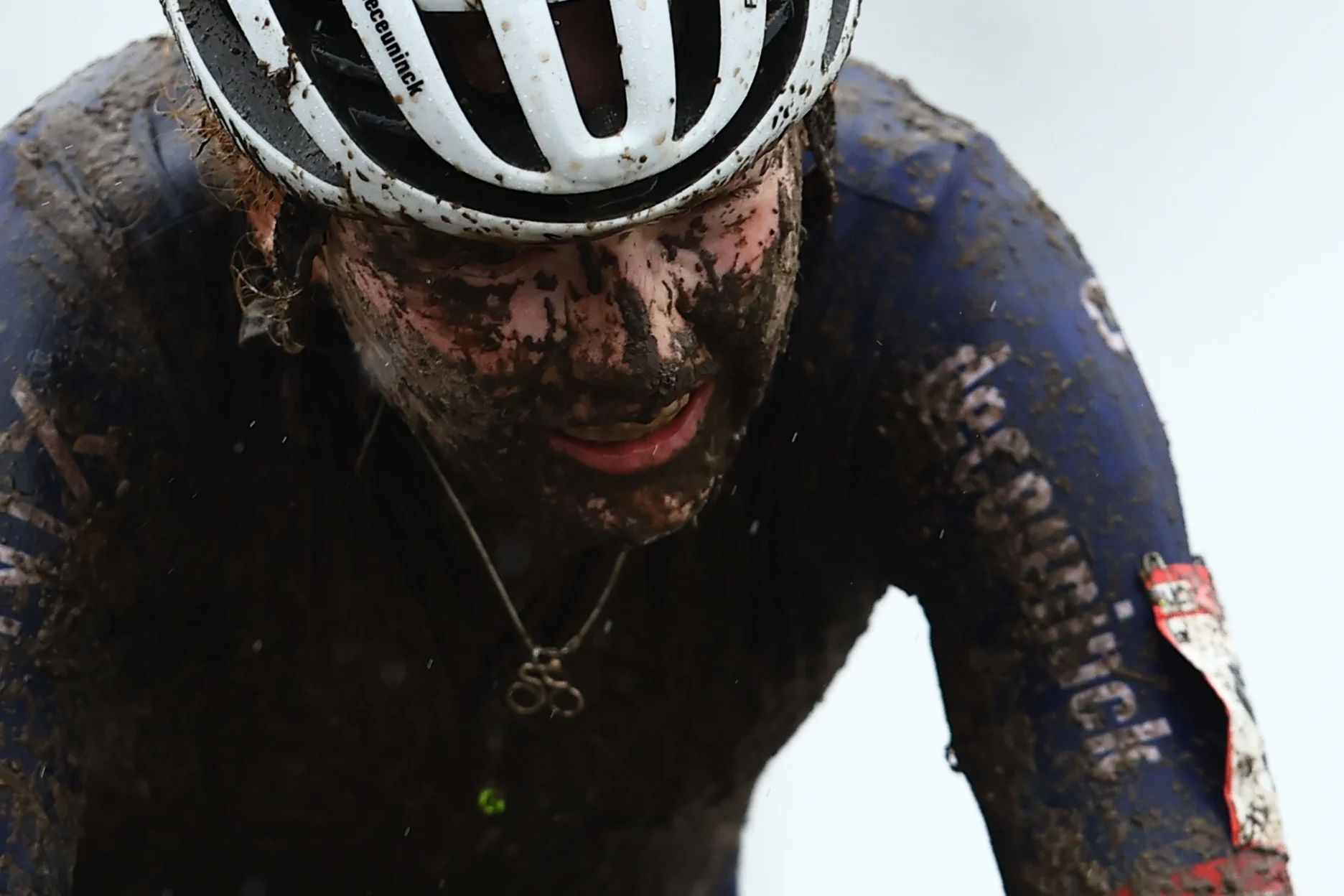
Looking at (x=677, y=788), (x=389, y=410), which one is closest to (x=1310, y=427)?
(x=677, y=788)

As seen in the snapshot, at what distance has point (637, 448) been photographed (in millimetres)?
1289

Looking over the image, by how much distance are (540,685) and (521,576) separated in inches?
3.3

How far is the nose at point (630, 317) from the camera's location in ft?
3.92

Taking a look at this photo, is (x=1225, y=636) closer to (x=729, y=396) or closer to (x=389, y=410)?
(x=729, y=396)

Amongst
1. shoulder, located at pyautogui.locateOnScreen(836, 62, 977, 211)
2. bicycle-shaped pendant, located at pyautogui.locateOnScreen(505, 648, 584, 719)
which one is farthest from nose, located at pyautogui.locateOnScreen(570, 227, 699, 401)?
bicycle-shaped pendant, located at pyautogui.locateOnScreen(505, 648, 584, 719)

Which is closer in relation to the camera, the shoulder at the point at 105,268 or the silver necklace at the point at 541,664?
the shoulder at the point at 105,268

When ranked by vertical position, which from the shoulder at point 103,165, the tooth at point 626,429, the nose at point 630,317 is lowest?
the tooth at point 626,429

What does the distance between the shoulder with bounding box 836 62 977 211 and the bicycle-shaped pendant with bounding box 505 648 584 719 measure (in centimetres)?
41

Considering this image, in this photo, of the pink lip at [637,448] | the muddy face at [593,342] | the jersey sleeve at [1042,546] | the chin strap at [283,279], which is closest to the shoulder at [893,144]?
the jersey sleeve at [1042,546]

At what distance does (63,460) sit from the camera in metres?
1.33

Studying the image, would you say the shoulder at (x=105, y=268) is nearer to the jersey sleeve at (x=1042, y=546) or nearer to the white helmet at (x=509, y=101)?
the white helmet at (x=509, y=101)

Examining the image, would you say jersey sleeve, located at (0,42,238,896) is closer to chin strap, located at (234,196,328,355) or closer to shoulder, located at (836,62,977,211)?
chin strap, located at (234,196,328,355)

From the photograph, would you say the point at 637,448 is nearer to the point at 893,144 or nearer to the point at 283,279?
the point at 283,279

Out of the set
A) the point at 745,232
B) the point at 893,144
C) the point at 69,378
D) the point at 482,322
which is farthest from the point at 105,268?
the point at 893,144
